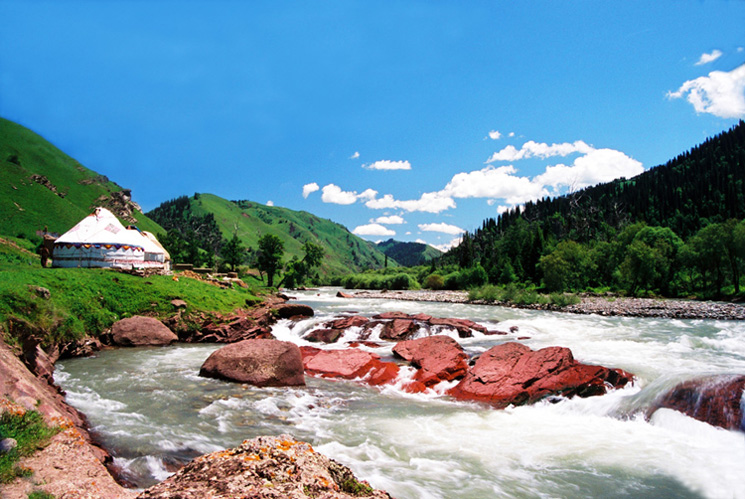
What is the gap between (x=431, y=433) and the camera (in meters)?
9.68

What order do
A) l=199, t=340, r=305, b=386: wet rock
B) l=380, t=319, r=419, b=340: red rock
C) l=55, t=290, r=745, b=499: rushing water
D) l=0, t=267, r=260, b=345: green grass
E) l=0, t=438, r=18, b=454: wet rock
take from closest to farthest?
1. l=0, t=438, r=18, b=454: wet rock
2. l=55, t=290, r=745, b=499: rushing water
3. l=199, t=340, r=305, b=386: wet rock
4. l=0, t=267, r=260, b=345: green grass
5. l=380, t=319, r=419, b=340: red rock

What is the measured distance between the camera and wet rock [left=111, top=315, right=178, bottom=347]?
18719mm

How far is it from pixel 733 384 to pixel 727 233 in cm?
5776

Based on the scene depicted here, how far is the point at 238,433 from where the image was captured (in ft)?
29.4

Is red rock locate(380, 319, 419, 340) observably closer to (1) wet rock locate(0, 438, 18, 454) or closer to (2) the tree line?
(1) wet rock locate(0, 438, 18, 454)

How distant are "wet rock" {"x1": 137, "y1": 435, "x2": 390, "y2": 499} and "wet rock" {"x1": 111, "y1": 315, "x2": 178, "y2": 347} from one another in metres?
18.3

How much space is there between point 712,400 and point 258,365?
519 inches

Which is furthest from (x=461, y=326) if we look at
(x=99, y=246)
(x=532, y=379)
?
(x=99, y=246)

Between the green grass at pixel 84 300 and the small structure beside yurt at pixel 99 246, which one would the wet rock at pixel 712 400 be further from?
the small structure beside yurt at pixel 99 246

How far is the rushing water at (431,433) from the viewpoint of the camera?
734cm

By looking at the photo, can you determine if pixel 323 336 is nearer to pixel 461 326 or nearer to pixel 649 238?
pixel 461 326

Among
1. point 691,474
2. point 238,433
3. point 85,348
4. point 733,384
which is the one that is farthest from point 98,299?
point 733,384

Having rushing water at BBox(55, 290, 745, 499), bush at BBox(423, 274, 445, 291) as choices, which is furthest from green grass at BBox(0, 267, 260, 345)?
bush at BBox(423, 274, 445, 291)

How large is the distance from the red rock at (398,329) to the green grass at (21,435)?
18943 millimetres
